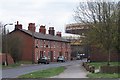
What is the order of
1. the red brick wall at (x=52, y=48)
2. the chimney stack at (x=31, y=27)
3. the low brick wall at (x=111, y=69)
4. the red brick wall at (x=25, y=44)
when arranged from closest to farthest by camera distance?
the low brick wall at (x=111, y=69)
the red brick wall at (x=25, y=44)
the red brick wall at (x=52, y=48)
the chimney stack at (x=31, y=27)

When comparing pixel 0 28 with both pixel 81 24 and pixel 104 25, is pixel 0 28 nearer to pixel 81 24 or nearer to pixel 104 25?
pixel 81 24

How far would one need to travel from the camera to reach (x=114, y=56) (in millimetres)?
64312

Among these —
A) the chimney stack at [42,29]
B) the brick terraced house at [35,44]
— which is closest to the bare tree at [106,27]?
the brick terraced house at [35,44]

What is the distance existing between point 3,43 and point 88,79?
3718cm

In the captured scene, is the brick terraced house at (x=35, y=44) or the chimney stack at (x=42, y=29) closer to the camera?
the brick terraced house at (x=35, y=44)

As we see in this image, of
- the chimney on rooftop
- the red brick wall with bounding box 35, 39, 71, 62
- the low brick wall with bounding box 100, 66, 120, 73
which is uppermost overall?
the chimney on rooftop

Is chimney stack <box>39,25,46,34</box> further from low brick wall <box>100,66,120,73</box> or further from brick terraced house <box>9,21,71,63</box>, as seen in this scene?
low brick wall <box>100,66,120,73</box>

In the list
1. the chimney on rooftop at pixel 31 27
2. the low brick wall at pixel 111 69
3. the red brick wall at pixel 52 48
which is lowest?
the low brick wall at pixel 111 69

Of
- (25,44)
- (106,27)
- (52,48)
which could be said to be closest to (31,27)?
(25,44)

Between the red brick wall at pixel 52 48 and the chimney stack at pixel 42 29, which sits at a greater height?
the chimney stack at pixel 42 29

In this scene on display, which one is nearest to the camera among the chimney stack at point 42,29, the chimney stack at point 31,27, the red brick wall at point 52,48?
the red brick wall at point 52,48

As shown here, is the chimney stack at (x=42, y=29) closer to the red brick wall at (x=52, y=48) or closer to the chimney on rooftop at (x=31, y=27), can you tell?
the red brick wall at (x=52, y=48)

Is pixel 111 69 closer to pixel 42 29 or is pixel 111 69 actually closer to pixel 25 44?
pixel 25 44

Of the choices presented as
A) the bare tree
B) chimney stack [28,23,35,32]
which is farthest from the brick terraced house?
the bare tree
